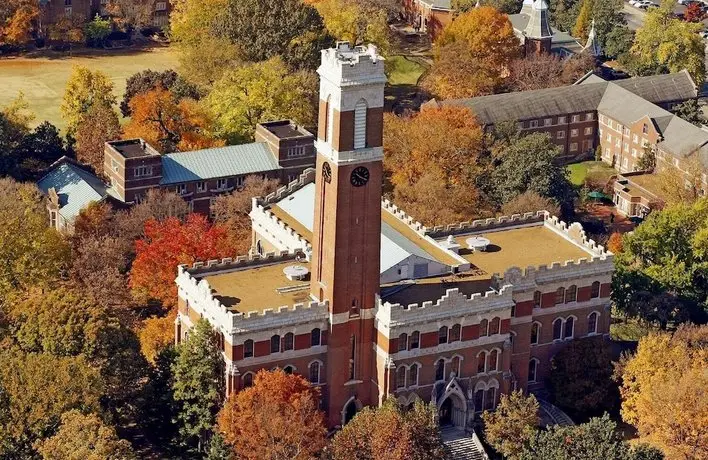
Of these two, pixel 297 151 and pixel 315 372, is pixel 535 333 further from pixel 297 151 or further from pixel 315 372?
pixel 297 151

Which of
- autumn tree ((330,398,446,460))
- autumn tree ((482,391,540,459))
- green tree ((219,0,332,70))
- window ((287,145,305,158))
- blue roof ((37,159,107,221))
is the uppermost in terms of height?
green tree ((219,0,332,70))

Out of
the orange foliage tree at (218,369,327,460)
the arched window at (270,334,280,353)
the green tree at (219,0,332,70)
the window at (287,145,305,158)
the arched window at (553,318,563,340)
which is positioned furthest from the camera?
the green tree at (219,0,332,70)

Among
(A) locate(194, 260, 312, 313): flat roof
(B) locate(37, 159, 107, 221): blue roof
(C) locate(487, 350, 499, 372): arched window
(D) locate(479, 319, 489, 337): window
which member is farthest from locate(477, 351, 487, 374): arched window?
(B) locate(37, 159, 107, 221): blue roof

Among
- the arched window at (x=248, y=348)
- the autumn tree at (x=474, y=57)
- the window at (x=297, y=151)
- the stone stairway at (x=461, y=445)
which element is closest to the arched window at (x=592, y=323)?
the stone stairway at (x=461, y=445)

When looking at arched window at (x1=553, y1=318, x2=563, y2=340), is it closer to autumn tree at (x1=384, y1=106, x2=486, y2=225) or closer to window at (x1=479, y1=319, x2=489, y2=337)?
window at (x1=479, y1=319, x2=489, y2=337)

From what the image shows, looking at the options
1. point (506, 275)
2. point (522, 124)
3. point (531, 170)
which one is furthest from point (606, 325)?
point (522, 124)
